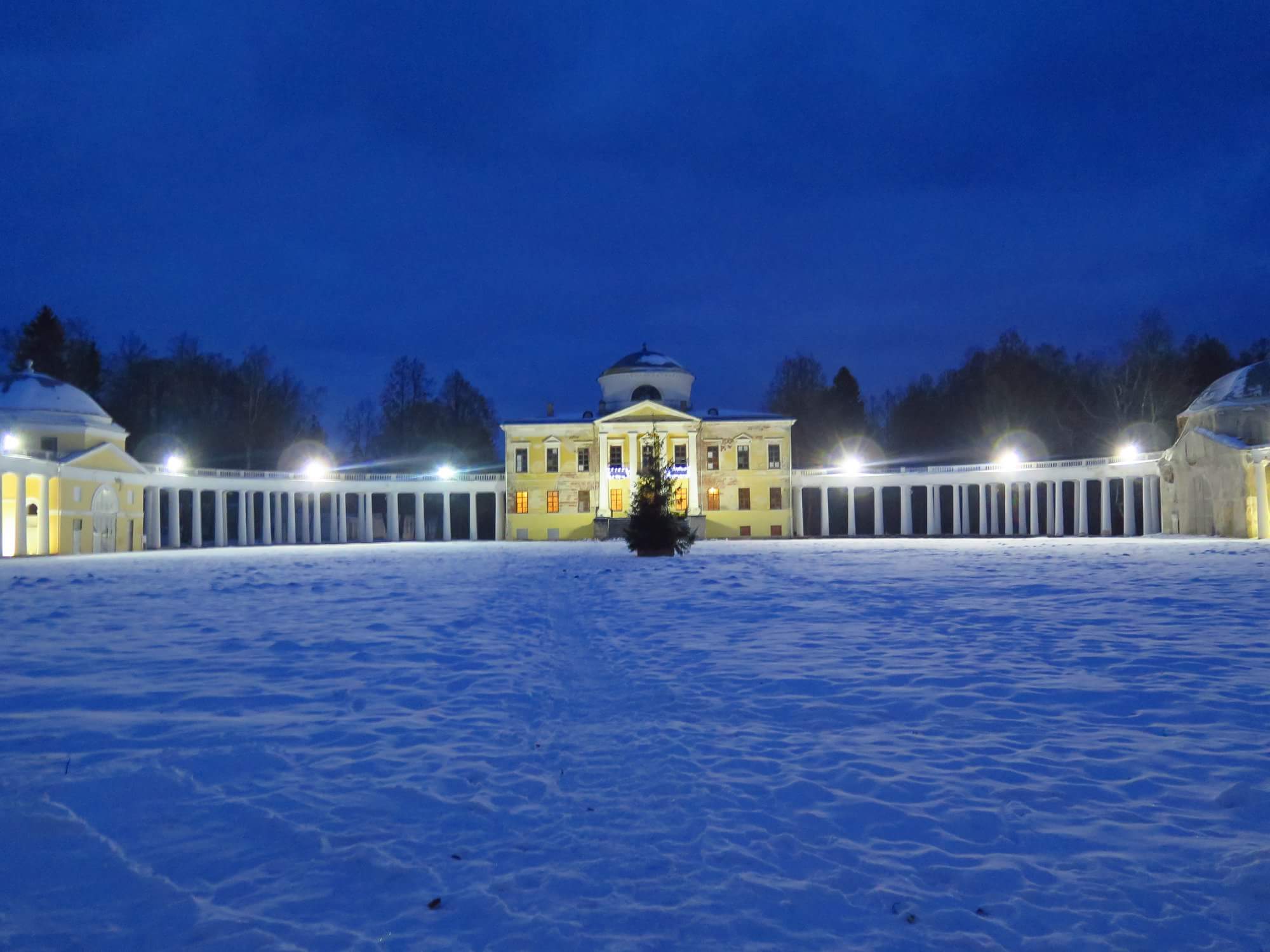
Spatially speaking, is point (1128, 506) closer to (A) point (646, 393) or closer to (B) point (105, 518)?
(A) point (646, 393)

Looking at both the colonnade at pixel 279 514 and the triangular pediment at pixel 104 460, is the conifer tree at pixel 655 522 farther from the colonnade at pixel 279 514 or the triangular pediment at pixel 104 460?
the colonnade at pixel 279 514

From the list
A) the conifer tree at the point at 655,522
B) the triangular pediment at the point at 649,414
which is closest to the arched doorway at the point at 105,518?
the triangular pediment at the point at 649,414

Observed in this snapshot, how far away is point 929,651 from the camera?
11.0 meters

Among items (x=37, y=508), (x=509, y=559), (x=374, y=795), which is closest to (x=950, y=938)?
(x=374, y=795)

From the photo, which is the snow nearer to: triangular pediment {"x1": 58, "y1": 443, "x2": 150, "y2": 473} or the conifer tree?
the conifer tree

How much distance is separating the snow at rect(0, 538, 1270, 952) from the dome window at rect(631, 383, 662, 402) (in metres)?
50.7

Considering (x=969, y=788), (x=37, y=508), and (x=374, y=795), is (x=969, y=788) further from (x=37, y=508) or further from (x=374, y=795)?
(x=37, y=508)

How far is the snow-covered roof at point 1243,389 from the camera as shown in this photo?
1821 inches

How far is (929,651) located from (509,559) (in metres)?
24.8

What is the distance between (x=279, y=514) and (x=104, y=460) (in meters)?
15.8

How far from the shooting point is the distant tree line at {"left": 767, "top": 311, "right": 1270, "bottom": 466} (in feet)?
208

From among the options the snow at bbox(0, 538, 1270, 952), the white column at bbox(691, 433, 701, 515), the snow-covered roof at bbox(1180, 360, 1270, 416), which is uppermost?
the snow-covered roof at bbox(1180, 360, 1270, 416)

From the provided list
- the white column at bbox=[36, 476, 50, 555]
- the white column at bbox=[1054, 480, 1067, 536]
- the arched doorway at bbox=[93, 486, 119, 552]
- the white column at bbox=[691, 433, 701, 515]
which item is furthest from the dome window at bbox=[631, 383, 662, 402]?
the white column at bbox=[36, 476, 50, 555]

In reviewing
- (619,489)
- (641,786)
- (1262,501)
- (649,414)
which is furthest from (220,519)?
(1262,501)
